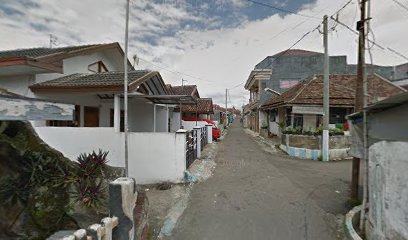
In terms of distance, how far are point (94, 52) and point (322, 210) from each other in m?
11.1

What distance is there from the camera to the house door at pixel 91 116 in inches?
393

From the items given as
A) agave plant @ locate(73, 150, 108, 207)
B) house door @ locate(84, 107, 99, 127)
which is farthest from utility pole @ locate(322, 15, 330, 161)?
house door @ locate(84, 107, 99, 127)

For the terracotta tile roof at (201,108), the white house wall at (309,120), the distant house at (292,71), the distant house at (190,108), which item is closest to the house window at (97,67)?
the distant house at (190,108)

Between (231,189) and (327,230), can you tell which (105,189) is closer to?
(231,189)

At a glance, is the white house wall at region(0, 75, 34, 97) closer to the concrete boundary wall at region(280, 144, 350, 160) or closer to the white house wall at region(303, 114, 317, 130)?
the concrete boundary wall at region(280, 144, 350, 160)

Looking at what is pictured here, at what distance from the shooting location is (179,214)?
16.0 ft

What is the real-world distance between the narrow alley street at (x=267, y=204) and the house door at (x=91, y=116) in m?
6.23

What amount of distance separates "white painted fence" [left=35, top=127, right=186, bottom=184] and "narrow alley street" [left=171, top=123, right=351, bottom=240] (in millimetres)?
1024

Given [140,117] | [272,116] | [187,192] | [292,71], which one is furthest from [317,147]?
[292,71]

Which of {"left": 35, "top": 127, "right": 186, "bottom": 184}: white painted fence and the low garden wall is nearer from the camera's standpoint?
{"left": 35, "top": 127, "right": 186, "bottom": 184}: white painted fence

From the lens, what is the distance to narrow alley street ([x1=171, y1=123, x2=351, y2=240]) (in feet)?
13.7

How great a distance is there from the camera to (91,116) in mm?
10297

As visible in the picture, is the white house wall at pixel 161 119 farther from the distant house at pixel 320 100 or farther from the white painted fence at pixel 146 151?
the distant house at pixel 320 100

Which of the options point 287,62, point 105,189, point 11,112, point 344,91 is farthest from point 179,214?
point 287,62
